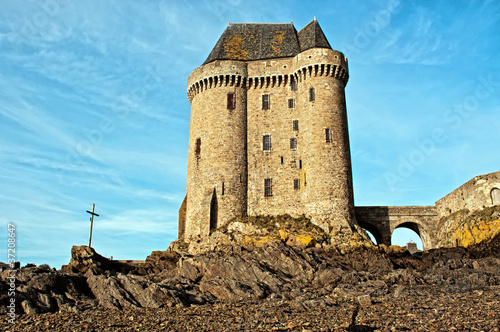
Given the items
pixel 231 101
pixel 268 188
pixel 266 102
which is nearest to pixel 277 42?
pixel 266 102

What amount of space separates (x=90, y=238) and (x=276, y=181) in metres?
14.0

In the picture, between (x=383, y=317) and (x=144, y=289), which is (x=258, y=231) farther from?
(x=383, y=317)

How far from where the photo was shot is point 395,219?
118 feet

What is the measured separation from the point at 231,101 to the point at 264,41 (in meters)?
6.88

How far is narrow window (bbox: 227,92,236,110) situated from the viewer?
35.5 metres

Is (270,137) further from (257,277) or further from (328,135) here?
(257,277)

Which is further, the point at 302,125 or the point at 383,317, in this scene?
the point at 302,125

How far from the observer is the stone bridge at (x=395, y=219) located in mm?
35625

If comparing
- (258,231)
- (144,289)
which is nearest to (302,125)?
(258,231)

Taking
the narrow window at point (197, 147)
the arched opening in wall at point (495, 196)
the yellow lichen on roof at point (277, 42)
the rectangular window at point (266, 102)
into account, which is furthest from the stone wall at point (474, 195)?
the narrow window at point (197, 147)

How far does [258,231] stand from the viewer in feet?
103

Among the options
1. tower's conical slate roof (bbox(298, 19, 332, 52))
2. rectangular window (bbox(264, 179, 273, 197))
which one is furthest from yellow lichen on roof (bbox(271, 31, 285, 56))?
rectangular window (bbox(264, 179, 273, 197))

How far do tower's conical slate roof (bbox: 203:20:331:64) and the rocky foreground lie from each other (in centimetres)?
1663

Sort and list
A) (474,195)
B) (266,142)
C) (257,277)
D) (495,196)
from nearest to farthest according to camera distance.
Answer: (257,277) < (495,196) < (474,195) < (266,142)
